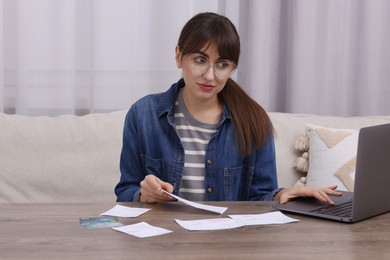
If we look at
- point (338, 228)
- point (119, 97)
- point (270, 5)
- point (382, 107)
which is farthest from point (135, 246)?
point (382, 107)

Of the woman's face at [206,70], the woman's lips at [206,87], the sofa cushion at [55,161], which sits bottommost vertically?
the sofa cushion at [55,161]

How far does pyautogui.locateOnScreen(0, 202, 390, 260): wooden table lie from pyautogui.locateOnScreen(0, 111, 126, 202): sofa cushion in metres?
0.84

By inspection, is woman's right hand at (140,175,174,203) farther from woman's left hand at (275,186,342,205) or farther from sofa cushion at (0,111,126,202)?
sofa cushion at (0,111,126,202)

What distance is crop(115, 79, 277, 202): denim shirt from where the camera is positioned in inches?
74.8

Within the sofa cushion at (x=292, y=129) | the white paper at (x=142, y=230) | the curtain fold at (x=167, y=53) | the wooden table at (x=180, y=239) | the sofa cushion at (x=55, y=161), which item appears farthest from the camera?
the curtain fold at (x=167, y=53)

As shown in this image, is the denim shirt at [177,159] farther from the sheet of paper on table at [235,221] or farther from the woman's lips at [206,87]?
the sheet of paper on table at [235,221]

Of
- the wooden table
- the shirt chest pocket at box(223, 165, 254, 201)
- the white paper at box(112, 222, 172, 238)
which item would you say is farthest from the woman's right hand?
the shirt chest pocket at box(223, 165, 254, 201)

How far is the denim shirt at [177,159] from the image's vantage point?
1.90 metres

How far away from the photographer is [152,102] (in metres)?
1.96

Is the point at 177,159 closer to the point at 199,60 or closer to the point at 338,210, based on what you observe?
the point at 199,60

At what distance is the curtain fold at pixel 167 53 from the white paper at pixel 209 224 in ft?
4.61

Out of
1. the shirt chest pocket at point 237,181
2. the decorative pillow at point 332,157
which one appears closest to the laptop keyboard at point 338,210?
the shirt chest pocket at point 237,181

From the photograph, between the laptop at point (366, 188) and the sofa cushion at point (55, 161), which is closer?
the laptop at point (366, 188)

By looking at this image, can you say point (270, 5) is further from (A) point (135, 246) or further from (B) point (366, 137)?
(A) point (135, 246)
